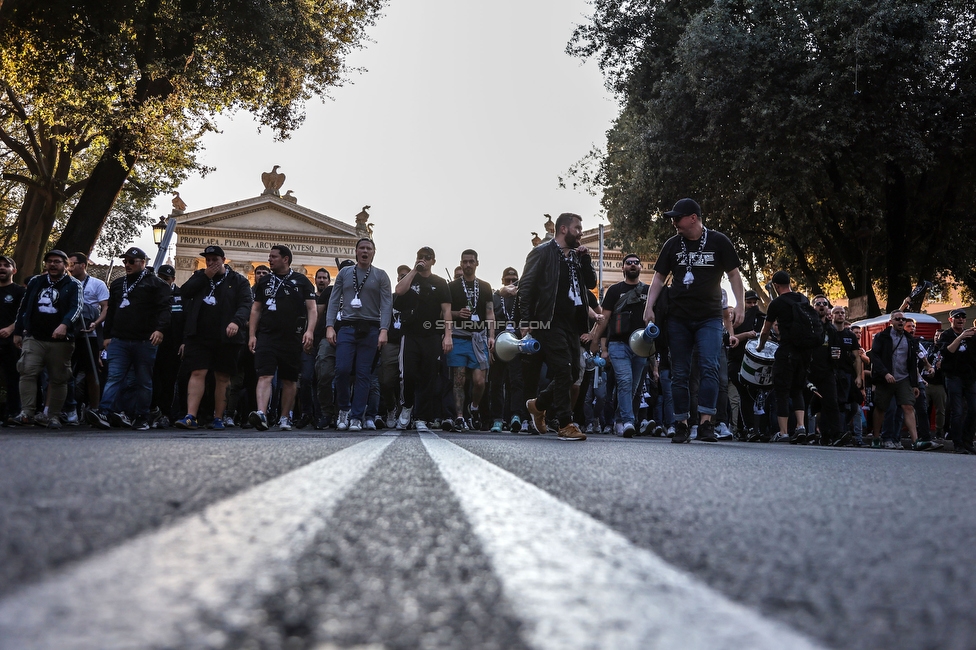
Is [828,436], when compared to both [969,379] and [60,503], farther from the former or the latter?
[60,503]

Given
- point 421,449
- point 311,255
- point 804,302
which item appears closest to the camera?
point 421,449

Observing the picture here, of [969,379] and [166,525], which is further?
[969,379]

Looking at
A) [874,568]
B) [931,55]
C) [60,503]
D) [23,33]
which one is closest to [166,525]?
[60,503]

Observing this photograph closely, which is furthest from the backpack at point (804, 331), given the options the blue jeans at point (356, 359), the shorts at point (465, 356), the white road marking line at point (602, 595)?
the white road marking line at point (602, 595)

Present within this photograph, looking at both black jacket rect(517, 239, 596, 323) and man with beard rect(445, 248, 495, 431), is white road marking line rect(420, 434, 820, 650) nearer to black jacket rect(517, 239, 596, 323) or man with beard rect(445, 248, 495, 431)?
black jacket rect(517, 239, 596, 323)

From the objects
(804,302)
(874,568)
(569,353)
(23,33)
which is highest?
(23,33)

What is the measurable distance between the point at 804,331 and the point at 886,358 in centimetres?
191

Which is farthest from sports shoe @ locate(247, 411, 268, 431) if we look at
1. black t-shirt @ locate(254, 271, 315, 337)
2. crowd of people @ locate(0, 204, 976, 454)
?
black t-shirt @ locate(254, 271, 315, 337)

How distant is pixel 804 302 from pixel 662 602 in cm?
1004

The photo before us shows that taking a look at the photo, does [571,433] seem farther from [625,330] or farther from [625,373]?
[625,330]

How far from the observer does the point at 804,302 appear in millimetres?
10406

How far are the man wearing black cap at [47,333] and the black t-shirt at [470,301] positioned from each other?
14.0 feet

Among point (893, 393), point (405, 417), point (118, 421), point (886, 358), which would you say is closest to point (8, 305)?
point (118, 421)

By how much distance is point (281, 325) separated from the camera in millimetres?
9328
